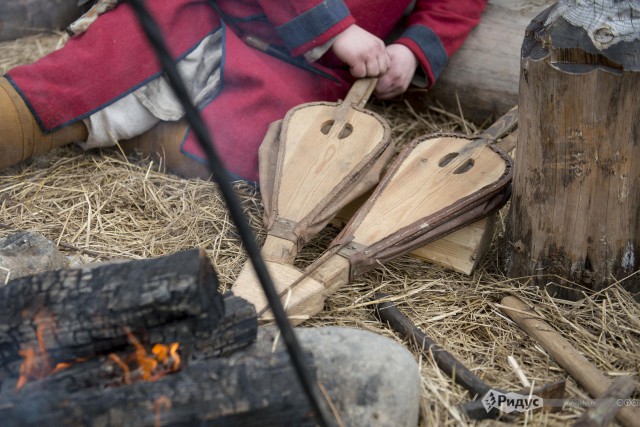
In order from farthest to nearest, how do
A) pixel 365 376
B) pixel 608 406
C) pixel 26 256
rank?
pixel 26 256 < pixel 608 406 < pixel 365 376

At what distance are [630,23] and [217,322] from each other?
44.1 inches

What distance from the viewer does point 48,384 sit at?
4.29 ft

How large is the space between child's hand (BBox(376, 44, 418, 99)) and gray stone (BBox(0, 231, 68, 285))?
133 centimetres

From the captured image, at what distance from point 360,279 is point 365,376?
660mm

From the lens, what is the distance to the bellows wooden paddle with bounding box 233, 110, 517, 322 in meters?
1.82

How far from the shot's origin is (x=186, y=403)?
129 centimetres

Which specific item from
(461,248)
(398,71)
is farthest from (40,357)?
(398,71)

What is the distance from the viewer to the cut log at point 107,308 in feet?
4.43

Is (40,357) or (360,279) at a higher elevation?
(40,357)

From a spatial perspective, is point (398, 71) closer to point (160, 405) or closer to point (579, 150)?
point (579, 150)

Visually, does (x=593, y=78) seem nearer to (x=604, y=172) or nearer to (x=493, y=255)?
(x=604, y=172)

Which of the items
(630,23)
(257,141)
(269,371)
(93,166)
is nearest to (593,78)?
(630,23)

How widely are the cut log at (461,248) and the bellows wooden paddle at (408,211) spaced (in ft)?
0.18

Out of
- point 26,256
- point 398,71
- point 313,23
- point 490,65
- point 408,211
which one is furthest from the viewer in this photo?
point 490,65
